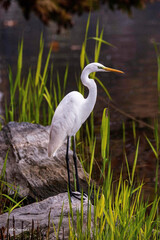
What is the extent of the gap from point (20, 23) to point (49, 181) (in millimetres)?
11647

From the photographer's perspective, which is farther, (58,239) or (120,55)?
(120,55)

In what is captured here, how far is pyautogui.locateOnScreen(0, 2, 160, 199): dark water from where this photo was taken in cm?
362

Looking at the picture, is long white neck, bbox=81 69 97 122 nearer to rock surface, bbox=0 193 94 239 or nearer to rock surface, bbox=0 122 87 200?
rock surface, bbox=0 193 94 239

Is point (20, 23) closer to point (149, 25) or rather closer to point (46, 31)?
point (46, 31)

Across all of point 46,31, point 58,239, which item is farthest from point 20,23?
point 58,239

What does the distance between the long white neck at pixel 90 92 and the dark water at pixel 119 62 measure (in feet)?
0.23

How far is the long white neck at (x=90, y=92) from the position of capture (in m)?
1.97

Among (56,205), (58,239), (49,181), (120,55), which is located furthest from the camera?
(120,55)

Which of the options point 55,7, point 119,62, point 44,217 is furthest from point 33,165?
point 119,62

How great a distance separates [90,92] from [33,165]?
85cm

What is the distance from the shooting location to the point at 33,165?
273cm

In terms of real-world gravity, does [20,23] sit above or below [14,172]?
above

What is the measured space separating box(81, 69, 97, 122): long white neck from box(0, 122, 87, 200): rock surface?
653 millimetres

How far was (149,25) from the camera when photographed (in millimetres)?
12852
